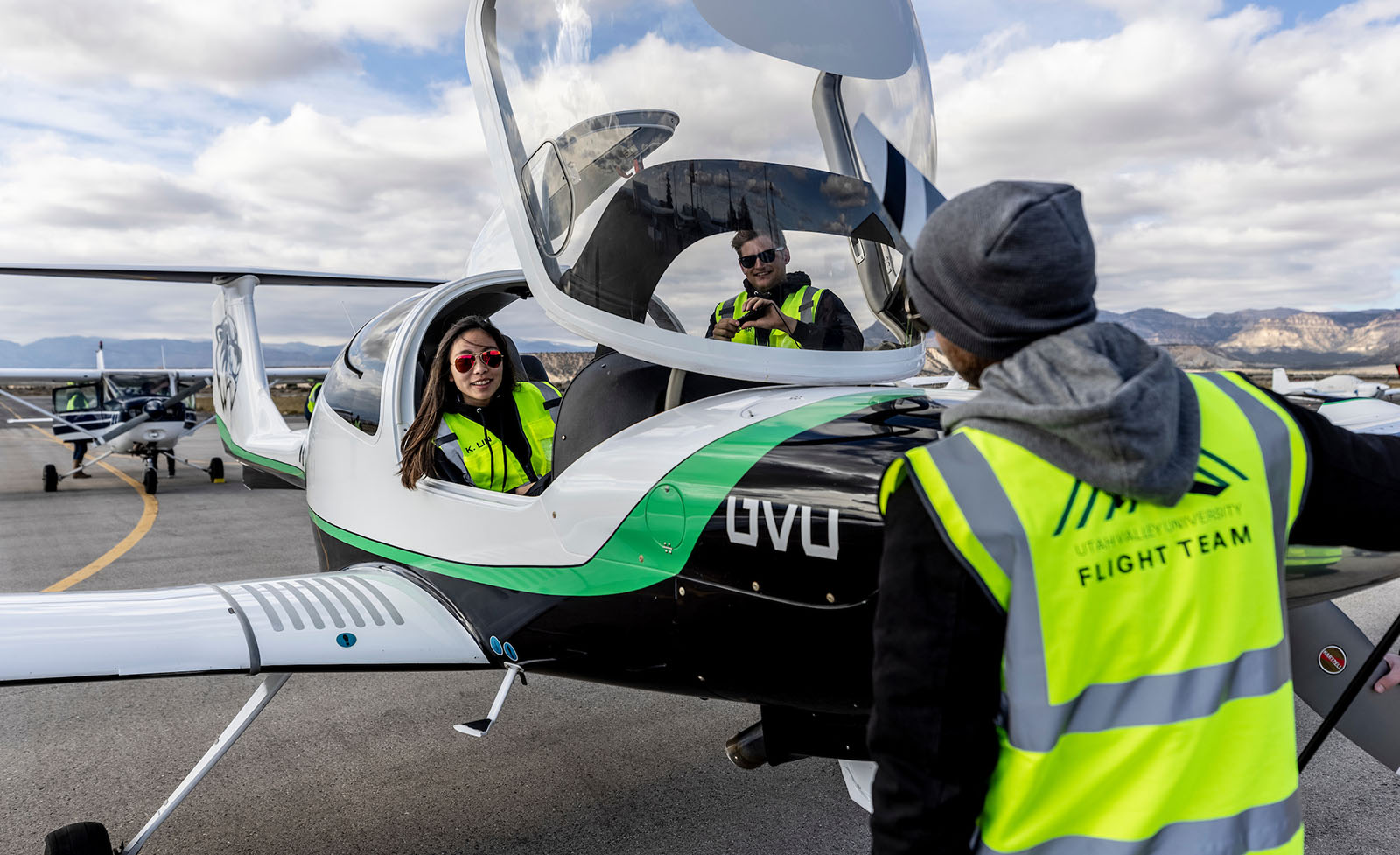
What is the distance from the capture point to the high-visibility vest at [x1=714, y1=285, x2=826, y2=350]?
8.41 feet

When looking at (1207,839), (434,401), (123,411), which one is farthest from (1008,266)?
(123,411)

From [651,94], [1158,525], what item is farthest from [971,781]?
[651,94]

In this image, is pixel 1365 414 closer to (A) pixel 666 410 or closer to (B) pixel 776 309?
(B) pixel 776 309

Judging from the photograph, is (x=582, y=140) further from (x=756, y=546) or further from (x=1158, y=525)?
(x=1158, y=525)

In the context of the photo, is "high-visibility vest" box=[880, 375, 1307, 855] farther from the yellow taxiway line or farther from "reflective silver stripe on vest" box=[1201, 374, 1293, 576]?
the yellow taxiway line

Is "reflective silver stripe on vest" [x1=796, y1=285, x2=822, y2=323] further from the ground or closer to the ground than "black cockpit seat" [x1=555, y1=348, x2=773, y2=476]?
further from the ground

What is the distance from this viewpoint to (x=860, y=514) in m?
1.95

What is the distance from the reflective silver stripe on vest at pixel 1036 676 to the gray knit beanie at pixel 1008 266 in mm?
133

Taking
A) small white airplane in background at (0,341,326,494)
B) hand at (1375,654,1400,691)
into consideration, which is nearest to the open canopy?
hand at (1375,654,1400,691)

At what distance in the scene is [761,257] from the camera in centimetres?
255

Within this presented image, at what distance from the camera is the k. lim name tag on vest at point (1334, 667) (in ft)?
6.98

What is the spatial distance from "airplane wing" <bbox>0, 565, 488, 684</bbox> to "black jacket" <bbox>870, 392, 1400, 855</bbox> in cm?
219

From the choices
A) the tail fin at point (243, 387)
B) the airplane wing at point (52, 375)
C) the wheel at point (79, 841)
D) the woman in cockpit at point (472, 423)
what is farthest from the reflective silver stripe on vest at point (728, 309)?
the airplane wing at point (52, 375)

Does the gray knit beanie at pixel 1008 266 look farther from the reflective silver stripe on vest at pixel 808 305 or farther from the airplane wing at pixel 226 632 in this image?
the airplane wing at pixel 226 632
